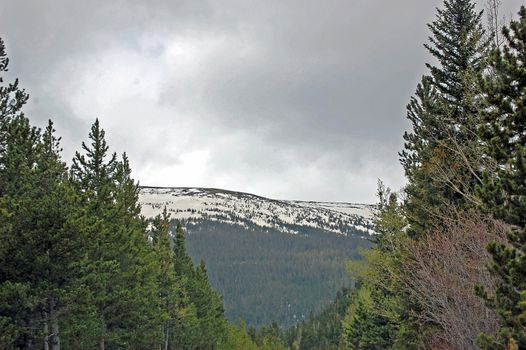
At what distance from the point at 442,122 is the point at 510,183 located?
31.9ft

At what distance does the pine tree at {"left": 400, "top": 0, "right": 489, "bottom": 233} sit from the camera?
1884 centimetres

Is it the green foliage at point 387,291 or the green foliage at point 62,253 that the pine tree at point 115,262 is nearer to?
the green foliage at point 62,253

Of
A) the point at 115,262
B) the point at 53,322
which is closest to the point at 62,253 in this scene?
the point at 53,322

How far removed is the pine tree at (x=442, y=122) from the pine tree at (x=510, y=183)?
7835 millimetres

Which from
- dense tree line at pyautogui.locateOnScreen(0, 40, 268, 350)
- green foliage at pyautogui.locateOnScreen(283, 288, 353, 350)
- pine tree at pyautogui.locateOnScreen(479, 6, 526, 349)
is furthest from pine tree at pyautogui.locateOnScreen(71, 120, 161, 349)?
green foliage at pyautogui.locateOnScreen(283, 288, 353, 350)

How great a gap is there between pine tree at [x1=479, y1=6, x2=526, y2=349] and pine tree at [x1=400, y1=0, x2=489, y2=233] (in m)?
7.83

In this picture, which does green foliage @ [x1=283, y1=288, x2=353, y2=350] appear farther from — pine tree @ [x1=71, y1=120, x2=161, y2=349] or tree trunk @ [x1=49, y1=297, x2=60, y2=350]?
tree trunk @ [x1=49, y1=297, x2=60, y2=350]

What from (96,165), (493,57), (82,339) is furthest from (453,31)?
(82,339)

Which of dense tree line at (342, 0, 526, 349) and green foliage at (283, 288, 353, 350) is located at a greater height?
dense tree line at (342, 0, 526, 349)

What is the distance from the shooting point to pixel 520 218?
31.1ft

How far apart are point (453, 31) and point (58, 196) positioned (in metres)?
16.6

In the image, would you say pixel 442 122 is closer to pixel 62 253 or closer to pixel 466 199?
pixel 466 199

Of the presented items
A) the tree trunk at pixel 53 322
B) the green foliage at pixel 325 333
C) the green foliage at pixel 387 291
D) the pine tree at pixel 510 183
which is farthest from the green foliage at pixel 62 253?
the green foliage at pixel 325 333

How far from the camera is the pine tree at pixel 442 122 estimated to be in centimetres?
1884
